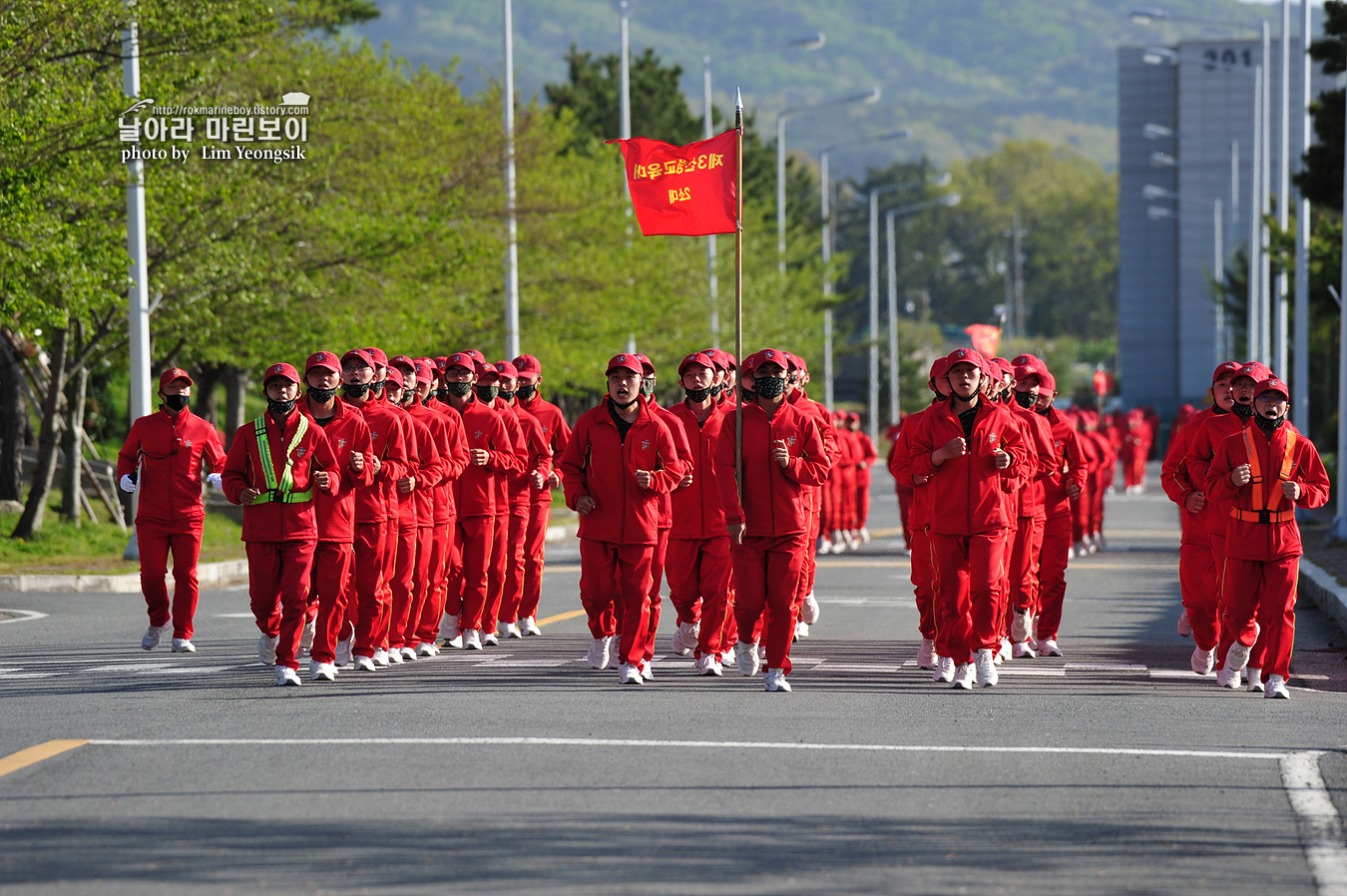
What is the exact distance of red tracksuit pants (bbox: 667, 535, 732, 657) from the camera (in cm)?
1143

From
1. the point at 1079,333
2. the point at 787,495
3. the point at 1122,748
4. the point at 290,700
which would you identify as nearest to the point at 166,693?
the point at 290,700

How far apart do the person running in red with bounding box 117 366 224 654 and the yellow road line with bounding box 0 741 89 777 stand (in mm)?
4042

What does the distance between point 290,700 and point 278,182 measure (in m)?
13.7

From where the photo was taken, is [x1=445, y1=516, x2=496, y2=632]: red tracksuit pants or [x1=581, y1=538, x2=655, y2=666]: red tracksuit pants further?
[x1=445, y1=516, x2=496, y2=632]: red tracksuit pants

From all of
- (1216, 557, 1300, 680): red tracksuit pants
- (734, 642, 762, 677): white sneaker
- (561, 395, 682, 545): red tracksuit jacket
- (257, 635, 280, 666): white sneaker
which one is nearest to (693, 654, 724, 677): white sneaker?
(734, 642, 762, 677): white sneaker

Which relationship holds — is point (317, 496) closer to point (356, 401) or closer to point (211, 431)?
point (356, 401)

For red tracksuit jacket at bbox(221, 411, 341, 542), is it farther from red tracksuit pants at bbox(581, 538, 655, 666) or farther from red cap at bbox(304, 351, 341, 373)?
red tracksuit pants at bbox(581, 538, 655, 666)

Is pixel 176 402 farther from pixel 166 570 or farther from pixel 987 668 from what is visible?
pixel 987 668

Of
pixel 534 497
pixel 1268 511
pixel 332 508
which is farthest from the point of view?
pixel 534 497

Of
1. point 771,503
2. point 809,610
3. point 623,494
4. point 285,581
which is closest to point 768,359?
point 771,503

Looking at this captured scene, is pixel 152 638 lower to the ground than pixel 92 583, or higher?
higher

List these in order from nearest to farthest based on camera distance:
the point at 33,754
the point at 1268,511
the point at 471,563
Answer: the point at 33,754 → the point at 1268,511 → the point at 471,563

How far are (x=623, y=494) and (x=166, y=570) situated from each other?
3.74 metres

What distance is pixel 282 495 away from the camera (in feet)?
35.8
